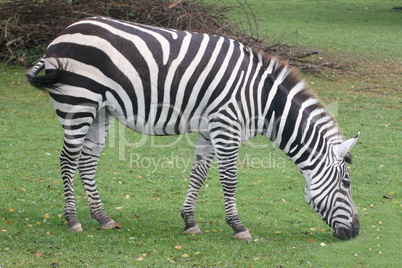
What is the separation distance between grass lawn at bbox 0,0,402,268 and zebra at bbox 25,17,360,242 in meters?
0.45

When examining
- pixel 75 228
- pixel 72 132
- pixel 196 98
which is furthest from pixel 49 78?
pixel 75 228

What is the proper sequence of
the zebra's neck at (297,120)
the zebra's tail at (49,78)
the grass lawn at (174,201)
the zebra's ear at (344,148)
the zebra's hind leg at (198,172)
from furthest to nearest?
the zebra's hind leg at (198,172), the zebra's neck at (297,120), the zebra's ear at (344,148), the zebra's tail at (49,78), the grass lawn at (174,201)

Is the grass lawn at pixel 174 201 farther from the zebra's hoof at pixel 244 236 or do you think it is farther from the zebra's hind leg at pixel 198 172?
the zebra's hind leg at pixel 198 172

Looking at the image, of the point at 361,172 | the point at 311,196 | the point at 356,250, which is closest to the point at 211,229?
the point at 311,196

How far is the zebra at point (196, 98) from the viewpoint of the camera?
6348mm

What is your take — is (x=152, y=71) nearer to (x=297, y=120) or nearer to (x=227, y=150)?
(x=227, y=150)

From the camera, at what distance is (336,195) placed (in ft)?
21.6

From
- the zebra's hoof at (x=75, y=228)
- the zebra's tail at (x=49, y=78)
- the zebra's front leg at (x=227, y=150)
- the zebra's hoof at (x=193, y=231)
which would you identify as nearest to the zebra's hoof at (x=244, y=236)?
the zebra's front leg at (x=227, y=150)

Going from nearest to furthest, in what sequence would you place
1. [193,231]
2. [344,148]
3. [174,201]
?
[344,148]
[193,231]
[174,201]

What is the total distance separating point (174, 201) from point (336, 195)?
2.75 metres

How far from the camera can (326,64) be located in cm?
1872

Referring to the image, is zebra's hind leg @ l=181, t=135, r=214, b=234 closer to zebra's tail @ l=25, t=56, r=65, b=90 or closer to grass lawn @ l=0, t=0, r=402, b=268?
grass lawn @ l=0, t=0, r=402, b=268

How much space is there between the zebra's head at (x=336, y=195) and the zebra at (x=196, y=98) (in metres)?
0.01

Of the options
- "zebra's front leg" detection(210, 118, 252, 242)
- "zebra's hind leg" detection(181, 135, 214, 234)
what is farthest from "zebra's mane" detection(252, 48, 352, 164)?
"zebra's hind leg" detection(181, 135, 214, 234)
